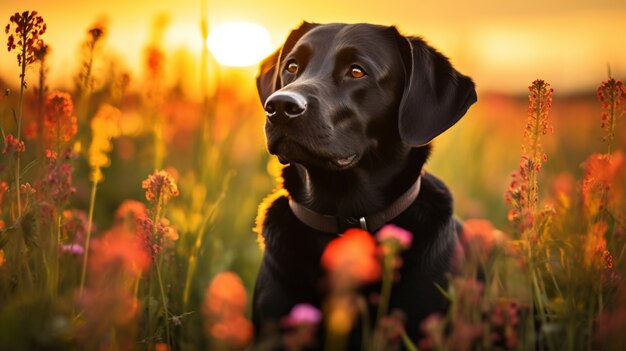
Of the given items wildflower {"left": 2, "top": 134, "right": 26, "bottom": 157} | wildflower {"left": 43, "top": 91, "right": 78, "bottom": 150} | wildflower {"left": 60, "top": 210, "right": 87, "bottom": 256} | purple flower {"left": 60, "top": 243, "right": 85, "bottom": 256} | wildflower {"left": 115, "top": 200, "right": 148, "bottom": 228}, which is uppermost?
wildflower {"left": 43, "top": 91, "right": 78, "bottom": 150}

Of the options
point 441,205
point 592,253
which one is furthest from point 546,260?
point 441,205

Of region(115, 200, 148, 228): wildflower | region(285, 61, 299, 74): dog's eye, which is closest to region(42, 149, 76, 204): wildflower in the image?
region(115, 200, 148, 228): wildflower

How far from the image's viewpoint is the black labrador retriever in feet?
8.64

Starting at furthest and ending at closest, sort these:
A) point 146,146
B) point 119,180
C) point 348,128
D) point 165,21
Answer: point 146,146 < point 119,180 < point 165,21 < point 348,128

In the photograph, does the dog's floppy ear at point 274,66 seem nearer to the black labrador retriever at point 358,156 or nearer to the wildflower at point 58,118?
the black labrador retriever at point 358,156

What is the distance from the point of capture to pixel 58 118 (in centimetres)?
230

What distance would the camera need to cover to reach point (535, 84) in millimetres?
2135

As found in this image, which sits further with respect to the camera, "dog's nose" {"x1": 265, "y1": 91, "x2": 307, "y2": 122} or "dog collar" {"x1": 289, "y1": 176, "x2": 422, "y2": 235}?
"dog collar" {"x1": 289, "y1": 176, "x2": 422, "y2": 235}

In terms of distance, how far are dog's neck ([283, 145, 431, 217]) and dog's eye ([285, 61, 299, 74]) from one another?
0.50m

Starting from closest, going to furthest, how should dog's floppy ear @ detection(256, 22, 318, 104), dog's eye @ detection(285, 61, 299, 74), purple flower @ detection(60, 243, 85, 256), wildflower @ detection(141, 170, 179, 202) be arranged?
1. wildflower @ detection(141, 170, 179, 202)
2. purple flower @ detection(60, 243, 85, 256)
3. dog's eye @ detection(285, 61, 299, 74)
4. dog's floppy ear @ detection(256, 22, 318, 104)

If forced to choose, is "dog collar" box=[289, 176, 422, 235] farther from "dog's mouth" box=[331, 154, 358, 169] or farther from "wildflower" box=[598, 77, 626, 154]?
"wildflower" box=[598, 77, 626, 154]

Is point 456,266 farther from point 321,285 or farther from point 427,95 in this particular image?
point 427,95

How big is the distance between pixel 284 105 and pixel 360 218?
62 cm

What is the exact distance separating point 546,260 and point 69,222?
193 cm
